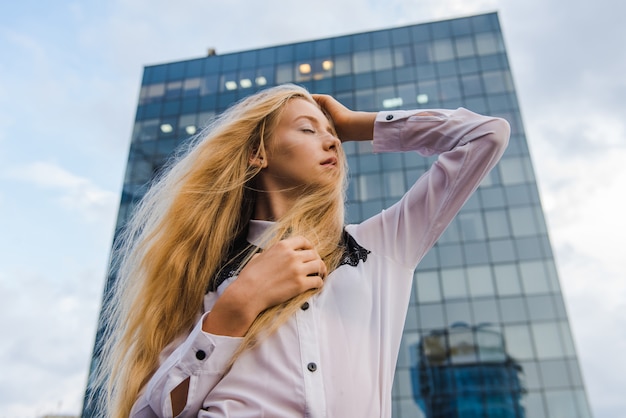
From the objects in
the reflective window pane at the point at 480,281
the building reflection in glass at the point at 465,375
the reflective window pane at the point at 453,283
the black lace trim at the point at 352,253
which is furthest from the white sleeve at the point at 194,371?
the reflective window pane at the point at 480,281

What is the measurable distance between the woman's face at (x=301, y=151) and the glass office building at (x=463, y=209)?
13.9 meters

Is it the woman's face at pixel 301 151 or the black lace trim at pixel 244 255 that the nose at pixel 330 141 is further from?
the black lace trim at pixel 244 255

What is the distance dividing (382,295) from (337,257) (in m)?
0.24

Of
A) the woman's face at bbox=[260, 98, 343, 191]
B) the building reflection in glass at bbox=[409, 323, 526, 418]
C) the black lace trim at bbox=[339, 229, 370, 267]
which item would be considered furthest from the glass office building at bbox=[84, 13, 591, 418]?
the black lace trim at bbox=[339, 229, 370, 267]

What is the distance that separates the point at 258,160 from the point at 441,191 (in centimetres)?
90

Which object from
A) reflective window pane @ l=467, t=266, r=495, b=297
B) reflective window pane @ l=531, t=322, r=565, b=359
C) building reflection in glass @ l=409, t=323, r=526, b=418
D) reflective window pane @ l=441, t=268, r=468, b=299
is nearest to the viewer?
building reflection in glass @ l=409, t=323, r=526, b=418

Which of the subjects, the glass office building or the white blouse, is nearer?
the white blouse

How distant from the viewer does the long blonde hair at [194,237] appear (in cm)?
205

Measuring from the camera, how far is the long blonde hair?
80.7 inches

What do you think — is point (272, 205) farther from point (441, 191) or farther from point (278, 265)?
point (441, 191)

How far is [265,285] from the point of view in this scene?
1.78m

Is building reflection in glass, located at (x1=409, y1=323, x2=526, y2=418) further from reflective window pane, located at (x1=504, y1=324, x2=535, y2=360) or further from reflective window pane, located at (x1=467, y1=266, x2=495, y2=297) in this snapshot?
reflective window pane, located at (x1=467, y1=266, x2=495, y2=297)

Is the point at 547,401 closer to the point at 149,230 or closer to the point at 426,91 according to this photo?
the point at 426,91

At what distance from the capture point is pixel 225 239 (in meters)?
2.37
